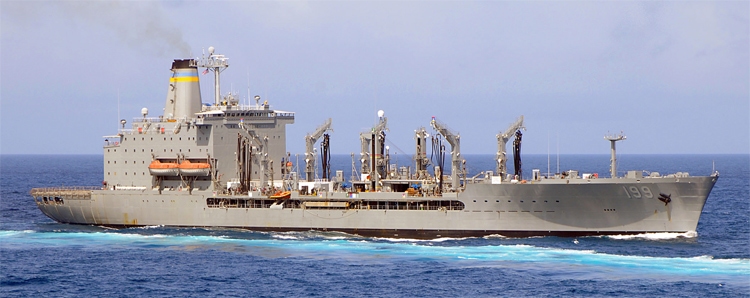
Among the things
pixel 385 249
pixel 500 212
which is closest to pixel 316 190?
pixel 385 249

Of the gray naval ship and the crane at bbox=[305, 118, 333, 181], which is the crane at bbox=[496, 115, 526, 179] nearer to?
the gray naval ship

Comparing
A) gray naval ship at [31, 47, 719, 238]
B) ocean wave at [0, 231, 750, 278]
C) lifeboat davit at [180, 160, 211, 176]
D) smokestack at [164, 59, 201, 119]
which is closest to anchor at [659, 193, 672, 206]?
gray naval ship at [31, 47, 719, 238]

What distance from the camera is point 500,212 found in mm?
41500

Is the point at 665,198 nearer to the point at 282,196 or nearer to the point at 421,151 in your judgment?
the point at 421,151

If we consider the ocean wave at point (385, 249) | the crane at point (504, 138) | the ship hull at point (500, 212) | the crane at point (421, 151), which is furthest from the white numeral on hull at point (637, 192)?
the crane at point (421, 151)

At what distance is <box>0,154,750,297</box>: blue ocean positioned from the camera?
3133 centimetres

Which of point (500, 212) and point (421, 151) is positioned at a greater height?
point (421, 151)

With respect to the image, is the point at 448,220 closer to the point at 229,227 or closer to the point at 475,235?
the point at 475,235

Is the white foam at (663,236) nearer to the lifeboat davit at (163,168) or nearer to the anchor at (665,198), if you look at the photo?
the anchor at (665,198)

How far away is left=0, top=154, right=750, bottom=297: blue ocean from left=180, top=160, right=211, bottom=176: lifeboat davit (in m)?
2.81

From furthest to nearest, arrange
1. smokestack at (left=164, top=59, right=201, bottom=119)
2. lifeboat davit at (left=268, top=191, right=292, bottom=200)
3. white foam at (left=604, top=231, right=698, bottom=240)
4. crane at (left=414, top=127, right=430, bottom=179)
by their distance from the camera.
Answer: smokestack at (left=164, top=59, right=201, bottom=119), crane at (left=414, top=127, right=430, bottom=179), lifeboat davit at (left=268, top=191, right=292, bottom=200), white foam at (left=604, top=231, right=698, bottom=240)

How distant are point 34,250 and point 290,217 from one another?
1167 centimetres

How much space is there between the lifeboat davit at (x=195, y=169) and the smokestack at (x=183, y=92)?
3.50 metres

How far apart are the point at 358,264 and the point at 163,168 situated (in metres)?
14.9
